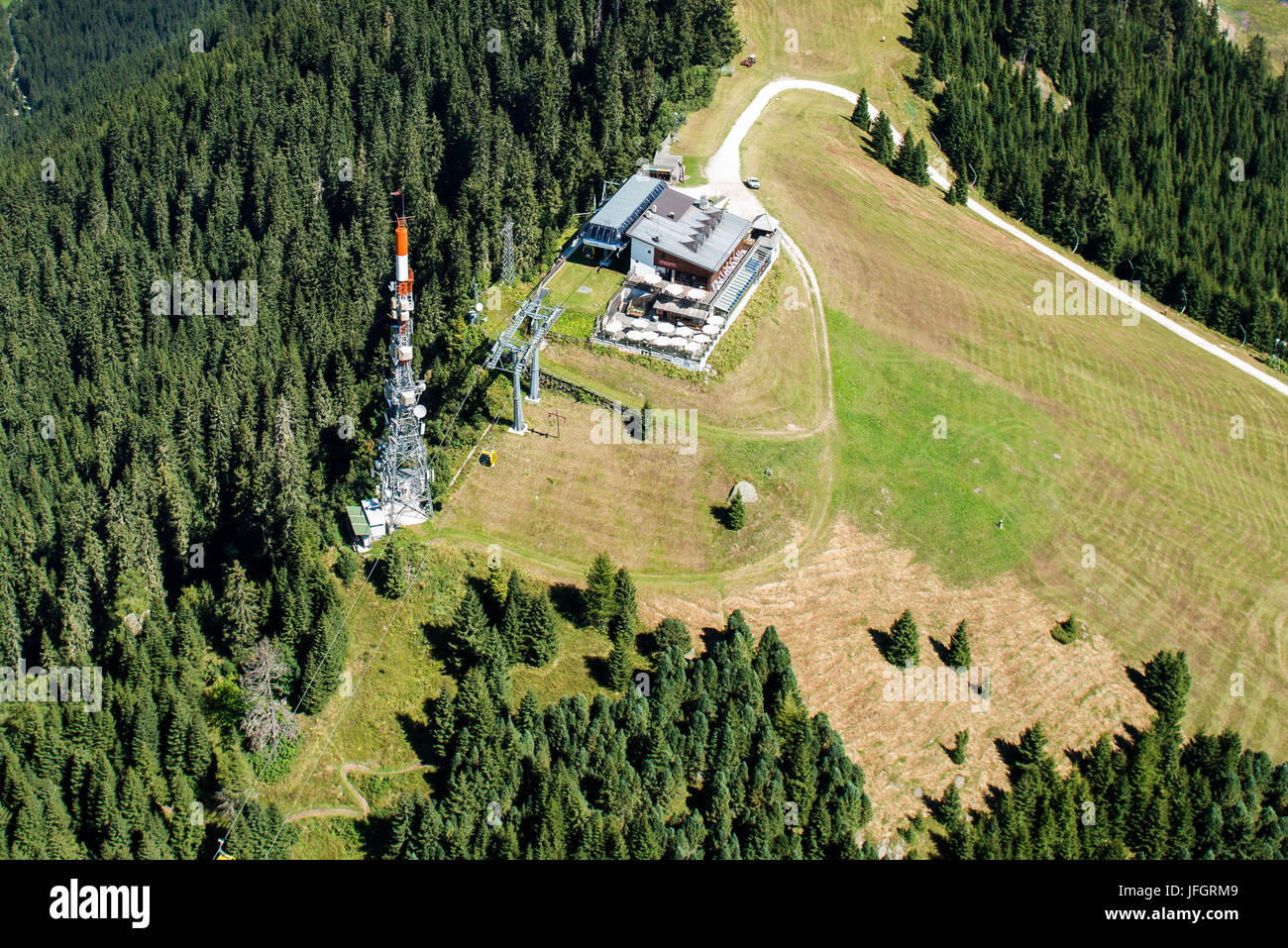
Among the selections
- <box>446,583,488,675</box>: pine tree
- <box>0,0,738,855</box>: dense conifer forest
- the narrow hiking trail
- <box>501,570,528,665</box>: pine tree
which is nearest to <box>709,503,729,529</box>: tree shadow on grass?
<box>501,570,528,665</box>: pine tree

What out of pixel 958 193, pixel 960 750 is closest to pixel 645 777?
pixel 960 750

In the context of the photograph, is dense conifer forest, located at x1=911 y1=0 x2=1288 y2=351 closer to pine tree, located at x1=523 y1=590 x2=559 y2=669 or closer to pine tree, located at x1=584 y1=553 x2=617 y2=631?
pine tree, located at x1=584 y1=553 x2=617 y2=631

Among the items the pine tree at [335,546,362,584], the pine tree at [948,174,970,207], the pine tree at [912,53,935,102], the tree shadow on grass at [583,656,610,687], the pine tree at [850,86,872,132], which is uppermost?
the pine tree at [912,53,935,102]

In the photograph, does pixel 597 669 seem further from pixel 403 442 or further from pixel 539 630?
pixel 403 442

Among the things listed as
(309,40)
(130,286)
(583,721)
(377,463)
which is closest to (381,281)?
(130,286)

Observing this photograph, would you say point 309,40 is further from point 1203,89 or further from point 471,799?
point 1203,89
